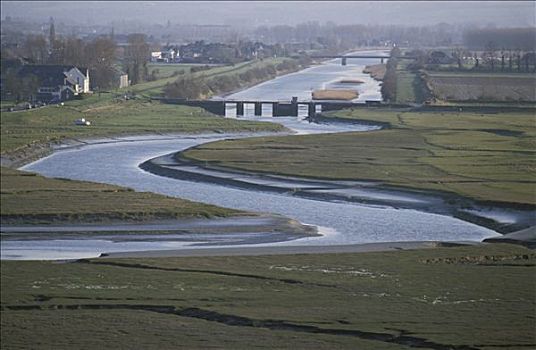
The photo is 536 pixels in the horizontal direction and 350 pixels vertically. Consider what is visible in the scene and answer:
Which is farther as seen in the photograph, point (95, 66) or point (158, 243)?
point (95, 66)

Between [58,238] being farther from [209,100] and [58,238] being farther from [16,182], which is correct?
[209,100]

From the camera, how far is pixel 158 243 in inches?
344

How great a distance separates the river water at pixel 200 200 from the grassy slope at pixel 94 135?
40cm

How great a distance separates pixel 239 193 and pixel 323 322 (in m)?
5.67

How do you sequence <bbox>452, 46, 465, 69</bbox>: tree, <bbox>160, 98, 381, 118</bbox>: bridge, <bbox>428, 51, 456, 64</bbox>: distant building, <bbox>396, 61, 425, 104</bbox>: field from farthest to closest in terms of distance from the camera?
<bbox>160, 98, 381, 118</bbox>: bridge → <bbox>396, 61, 425, 104</bbox>: field → <bbox>428, 51, 456, 64</bbox>: distant building → <bbox>452, 46, 465, 69</bbox>: tree

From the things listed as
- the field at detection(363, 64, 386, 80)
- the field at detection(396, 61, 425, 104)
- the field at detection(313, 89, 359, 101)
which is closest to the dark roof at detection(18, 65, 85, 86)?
the field at detection(396, 61, 425, 104)

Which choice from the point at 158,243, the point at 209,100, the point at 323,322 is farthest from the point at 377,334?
the point at 209,100

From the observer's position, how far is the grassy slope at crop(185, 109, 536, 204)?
32.4ft

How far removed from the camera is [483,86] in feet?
44.4

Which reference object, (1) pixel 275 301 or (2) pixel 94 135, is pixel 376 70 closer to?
(2) pixel 94 135

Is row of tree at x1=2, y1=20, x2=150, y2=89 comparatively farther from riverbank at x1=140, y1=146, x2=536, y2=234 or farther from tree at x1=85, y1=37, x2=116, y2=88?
riverbank at x1=140, y1=146, x2=536, y2=234

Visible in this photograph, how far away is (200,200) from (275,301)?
4570 mm

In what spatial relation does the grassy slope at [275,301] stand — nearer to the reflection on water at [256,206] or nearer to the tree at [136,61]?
the reflection on water at [256,206]

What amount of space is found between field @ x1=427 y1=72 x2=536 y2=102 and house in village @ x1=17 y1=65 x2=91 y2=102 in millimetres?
5647
